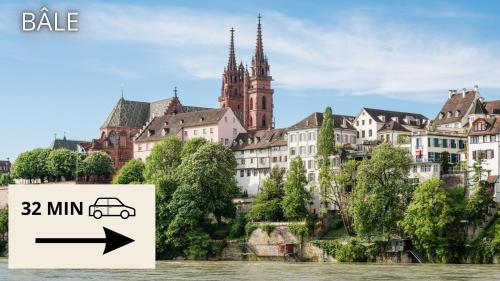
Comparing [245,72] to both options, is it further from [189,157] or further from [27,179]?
[189,157]

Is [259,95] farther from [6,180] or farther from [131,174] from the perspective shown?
[6,180]

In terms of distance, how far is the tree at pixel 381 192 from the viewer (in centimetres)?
8706

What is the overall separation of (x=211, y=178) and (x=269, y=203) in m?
8.19

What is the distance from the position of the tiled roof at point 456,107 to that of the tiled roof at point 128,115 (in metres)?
62.3

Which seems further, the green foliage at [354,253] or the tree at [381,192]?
the green foliage at [354,253]

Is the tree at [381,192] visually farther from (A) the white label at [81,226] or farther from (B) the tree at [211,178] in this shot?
(A) the white label at [81,226]

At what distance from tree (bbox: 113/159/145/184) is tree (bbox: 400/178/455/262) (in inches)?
1962

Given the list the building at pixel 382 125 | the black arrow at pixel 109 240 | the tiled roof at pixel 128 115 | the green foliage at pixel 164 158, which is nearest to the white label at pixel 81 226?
the black arrow at pixel 109 240

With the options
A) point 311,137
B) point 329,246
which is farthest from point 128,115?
point 329,246

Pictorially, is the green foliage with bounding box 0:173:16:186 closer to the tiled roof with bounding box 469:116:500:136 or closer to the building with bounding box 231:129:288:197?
the building with bounding box 231:129:288:197

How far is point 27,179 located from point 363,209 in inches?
2712

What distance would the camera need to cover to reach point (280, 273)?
70812 mm

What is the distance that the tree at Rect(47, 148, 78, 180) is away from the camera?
5300 inches

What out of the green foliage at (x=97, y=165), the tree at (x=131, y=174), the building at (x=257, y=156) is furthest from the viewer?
the green foliage at (x=97, y=165)
